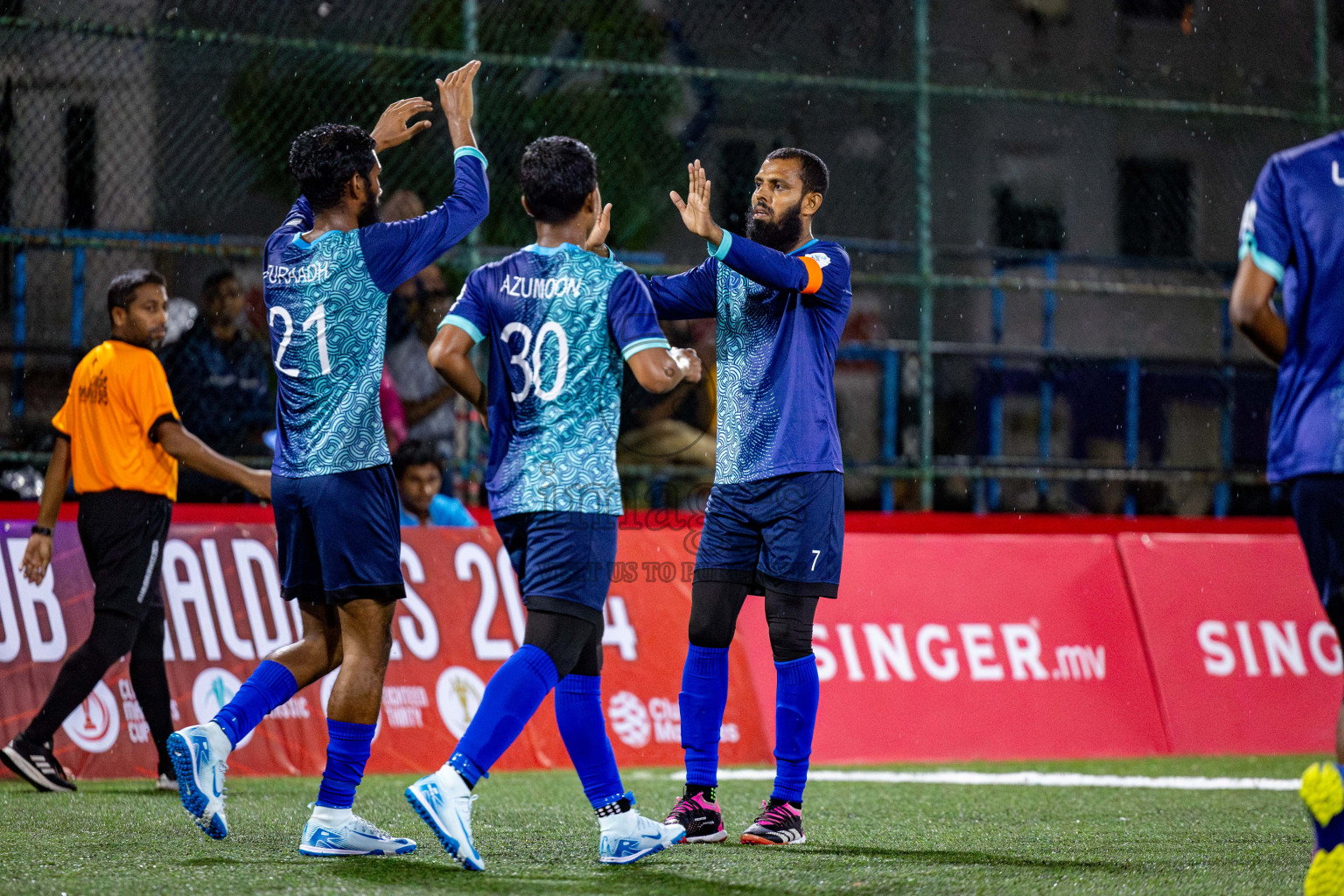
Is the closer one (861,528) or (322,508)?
(322,508)

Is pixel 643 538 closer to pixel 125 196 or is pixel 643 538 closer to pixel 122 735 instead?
pixel 122 735

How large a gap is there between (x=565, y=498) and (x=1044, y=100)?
22.8 feet

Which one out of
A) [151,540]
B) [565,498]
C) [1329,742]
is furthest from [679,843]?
[1329,742]

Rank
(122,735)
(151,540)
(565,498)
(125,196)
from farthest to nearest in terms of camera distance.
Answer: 1. (125,196)
2. (122,735)
3. (151,540)
4. (565,498)

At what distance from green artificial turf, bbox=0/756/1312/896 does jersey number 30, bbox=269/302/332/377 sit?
1434mm

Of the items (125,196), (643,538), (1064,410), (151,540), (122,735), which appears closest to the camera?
(151,540)

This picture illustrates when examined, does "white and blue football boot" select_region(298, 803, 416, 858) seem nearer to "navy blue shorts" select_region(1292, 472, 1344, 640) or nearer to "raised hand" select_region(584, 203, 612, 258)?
"raised hand" select_region(584, 203, 612, 258)

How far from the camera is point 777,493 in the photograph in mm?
4887

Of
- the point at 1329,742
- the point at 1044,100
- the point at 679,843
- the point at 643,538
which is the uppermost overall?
the point at 1044,100

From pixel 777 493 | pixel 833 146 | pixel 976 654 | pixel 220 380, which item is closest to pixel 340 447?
pixel 777 493

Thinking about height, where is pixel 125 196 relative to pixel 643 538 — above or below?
above

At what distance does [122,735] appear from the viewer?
22.6ft

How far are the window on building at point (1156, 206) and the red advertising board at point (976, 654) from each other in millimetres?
3572

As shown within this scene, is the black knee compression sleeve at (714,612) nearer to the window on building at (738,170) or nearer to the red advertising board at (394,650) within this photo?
the red advertising board at (394,650)
